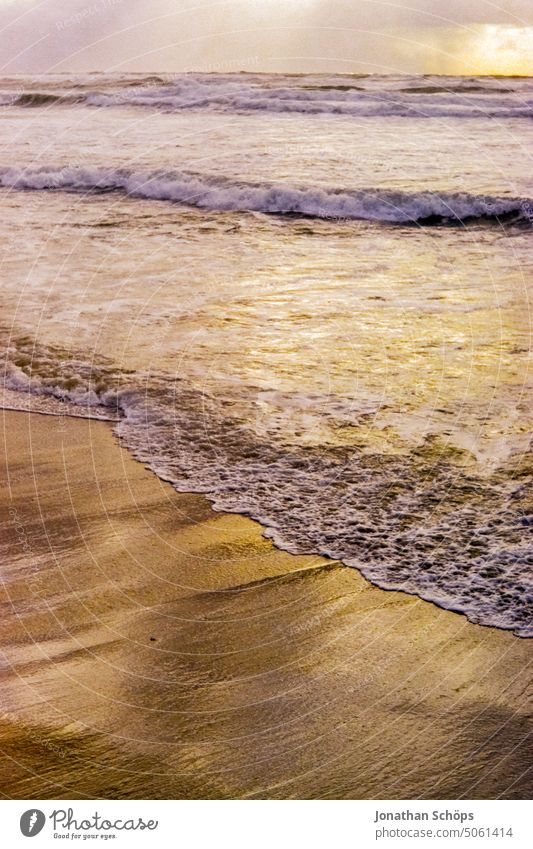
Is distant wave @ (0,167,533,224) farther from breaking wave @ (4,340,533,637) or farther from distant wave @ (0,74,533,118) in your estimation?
breaking wave @ (4,340,533,637)

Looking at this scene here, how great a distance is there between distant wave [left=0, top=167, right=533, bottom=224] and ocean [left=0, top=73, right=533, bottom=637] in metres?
0.04

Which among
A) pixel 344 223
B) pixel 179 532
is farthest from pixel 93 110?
pixel 179 532

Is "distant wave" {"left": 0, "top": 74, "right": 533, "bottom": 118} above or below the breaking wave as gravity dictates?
above

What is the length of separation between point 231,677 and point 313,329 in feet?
13.0

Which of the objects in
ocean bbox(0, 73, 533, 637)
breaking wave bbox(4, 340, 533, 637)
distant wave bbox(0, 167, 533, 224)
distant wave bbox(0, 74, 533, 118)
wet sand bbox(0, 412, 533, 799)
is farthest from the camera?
distant wave bbox(0, 74, 533, 118)

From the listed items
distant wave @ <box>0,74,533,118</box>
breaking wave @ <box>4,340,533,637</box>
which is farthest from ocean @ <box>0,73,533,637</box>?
distant wave @ <box>0,74,533,118</box>

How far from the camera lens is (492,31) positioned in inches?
344

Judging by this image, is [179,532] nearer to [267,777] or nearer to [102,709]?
[102,709]

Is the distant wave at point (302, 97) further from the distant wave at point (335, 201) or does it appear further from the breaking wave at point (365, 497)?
the breaking wave at point (365, 497)

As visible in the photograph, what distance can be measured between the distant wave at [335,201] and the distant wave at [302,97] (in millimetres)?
5905

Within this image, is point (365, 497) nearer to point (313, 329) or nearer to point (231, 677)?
point (231, 677)

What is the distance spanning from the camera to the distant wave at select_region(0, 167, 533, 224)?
10.9 meters

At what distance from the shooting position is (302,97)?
59.6 feet

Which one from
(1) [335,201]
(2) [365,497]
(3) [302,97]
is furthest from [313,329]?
(3) [302,97]
